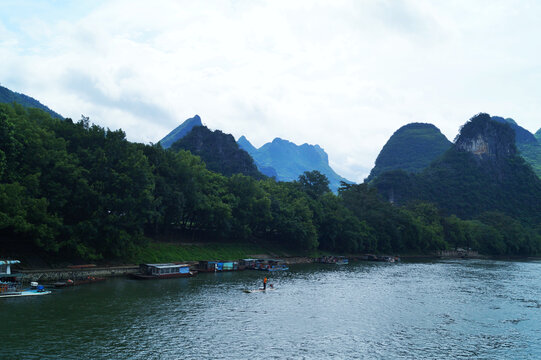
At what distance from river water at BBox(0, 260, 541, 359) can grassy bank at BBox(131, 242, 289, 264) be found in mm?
11790

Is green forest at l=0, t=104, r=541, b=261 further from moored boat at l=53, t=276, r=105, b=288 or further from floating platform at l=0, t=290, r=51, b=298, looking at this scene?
floating platform at l=0, t=290, r=51, b=298

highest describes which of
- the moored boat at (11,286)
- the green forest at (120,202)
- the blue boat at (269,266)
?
the green forest at (120,202)

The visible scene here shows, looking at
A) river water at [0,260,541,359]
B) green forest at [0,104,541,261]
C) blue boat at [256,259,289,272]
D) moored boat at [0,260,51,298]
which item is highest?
green forest at [0,104,541,261]

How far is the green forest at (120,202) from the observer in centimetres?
5838

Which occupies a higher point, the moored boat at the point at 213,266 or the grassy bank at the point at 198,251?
the grassy bank at the point at 198,251

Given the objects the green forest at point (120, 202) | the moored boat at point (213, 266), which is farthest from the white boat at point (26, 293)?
the moored boat at point (213, 266)

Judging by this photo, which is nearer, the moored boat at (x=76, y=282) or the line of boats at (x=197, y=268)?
the moored boat at (x=76, y=282)

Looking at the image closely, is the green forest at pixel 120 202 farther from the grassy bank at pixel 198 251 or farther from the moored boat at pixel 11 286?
the moored boat at pixel 11 286

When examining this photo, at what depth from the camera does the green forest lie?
58.4m

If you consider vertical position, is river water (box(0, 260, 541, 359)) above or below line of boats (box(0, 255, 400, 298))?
below

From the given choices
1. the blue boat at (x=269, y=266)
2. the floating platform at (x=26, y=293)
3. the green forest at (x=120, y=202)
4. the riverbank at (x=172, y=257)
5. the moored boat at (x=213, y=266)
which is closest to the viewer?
the floating platform at (x=26, y=293)

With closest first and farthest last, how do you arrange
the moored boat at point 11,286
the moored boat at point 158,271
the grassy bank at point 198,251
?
the moored boat at point 11,286, the moored boat at point 158,271, the grassy bank at point 198,251

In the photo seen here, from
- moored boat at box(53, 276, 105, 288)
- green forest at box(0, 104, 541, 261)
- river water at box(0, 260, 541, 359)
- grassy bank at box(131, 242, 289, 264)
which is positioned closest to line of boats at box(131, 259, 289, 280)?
river water at box(0, 260, 541, 359)

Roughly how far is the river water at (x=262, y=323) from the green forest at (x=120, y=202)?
33.3 ft
